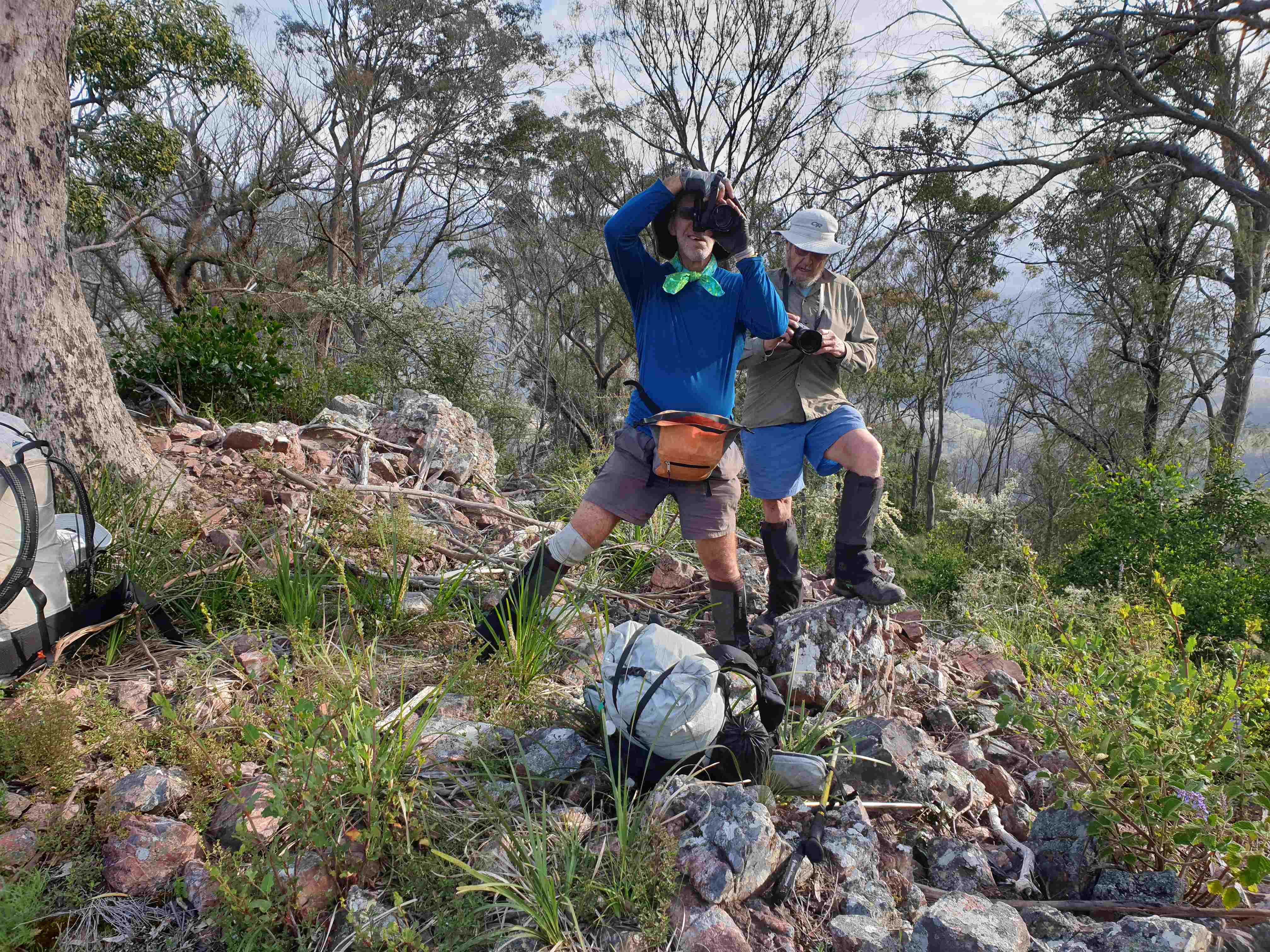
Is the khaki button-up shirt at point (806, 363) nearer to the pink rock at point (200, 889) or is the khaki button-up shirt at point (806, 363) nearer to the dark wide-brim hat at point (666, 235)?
the dark wide-brim hat at point (666, 235)

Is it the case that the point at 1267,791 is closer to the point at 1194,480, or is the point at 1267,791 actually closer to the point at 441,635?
the point at 441,635

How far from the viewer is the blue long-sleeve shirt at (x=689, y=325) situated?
2.56 meters

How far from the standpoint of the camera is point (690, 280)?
2.56 m

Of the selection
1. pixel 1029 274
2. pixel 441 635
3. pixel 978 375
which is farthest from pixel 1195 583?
pixel 978 375

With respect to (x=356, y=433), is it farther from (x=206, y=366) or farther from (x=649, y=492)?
(x=649, y=492)

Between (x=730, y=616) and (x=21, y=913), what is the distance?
2140mm

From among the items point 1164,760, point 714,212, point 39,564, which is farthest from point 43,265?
point 1164,760

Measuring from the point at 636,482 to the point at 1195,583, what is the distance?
5809 millimetres

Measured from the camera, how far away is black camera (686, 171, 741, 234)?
7.84 ft

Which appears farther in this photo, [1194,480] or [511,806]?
[1194,480]

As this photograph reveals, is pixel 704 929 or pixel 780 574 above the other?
pixel 780 574

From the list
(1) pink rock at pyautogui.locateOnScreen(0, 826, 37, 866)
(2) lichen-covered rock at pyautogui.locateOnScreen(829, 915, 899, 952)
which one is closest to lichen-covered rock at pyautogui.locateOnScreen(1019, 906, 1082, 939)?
(2) lichen-covered rock at pyautogui.locateOnScreen(829, 915, 899, 952)

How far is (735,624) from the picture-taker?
9.07 ft

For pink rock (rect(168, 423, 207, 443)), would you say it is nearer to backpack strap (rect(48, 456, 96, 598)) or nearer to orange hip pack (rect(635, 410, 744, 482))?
backpack strap (rect(48, 456, 96, 598))
